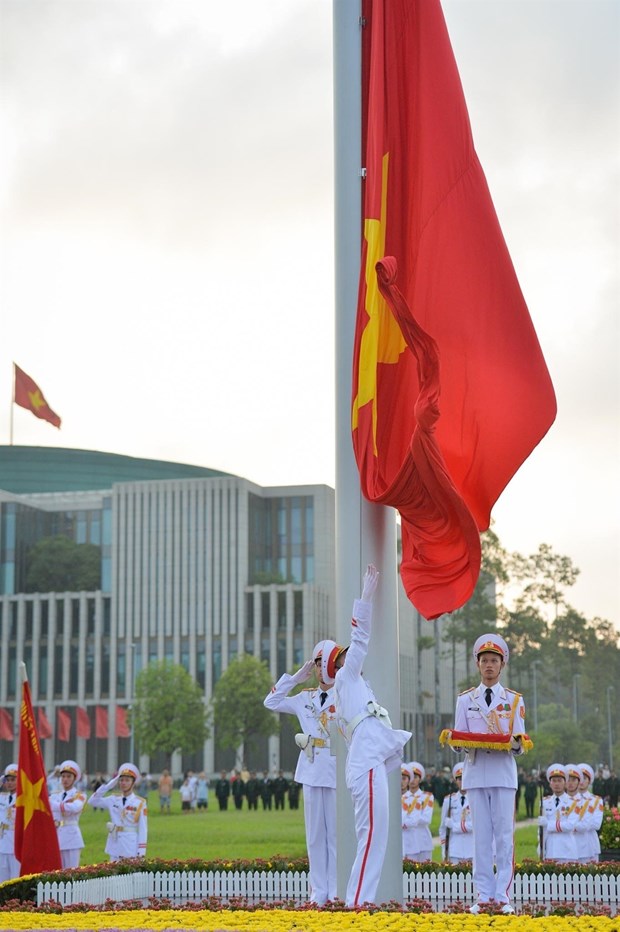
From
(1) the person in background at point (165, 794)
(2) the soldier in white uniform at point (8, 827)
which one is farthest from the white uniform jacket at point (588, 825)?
(1) the person in background at point (165, 794)

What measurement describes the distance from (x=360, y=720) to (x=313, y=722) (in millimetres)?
2264

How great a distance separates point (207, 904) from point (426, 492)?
3.95 metres

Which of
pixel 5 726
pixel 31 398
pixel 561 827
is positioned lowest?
pixel 5 726

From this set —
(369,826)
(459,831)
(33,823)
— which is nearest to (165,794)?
(459,831)

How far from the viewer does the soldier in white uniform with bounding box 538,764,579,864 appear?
51.8ft

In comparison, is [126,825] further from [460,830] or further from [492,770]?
[492,770]

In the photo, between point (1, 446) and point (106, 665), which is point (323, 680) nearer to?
Answer: point (106, 665)

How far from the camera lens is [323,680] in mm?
10859

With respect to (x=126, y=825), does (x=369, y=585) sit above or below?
above

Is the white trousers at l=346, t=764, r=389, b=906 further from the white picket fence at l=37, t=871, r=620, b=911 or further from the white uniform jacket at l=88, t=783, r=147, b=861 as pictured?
the white uniform jacket at l=88, t=783, r=147, b=861

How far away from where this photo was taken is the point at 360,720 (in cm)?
952

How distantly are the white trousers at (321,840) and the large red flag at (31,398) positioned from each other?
1991 inches

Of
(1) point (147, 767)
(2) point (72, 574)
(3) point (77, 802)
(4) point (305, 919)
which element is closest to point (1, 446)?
(2) point (72, 574)

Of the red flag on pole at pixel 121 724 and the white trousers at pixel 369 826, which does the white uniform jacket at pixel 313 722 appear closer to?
the white trousers at pixel 369 826
